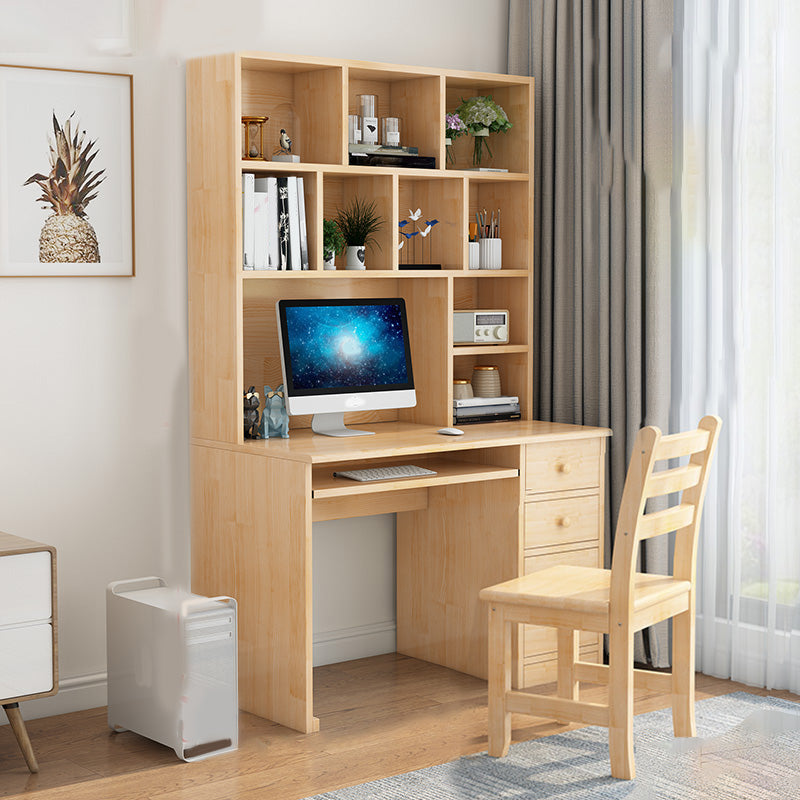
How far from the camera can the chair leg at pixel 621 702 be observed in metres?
2.89

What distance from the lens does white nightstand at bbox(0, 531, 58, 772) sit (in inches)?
115

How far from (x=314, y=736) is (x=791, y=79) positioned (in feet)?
7.70

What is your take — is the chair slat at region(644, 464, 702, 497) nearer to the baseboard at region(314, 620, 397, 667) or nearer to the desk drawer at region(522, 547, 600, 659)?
the desk drawer at region(522, 547, 600, 659)

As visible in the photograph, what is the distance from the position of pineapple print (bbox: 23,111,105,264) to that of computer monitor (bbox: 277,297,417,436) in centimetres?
60

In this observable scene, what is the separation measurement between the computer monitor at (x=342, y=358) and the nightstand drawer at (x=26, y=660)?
0.98 metres

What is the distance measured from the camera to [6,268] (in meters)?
3.30

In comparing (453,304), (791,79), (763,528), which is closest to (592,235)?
(453,304)

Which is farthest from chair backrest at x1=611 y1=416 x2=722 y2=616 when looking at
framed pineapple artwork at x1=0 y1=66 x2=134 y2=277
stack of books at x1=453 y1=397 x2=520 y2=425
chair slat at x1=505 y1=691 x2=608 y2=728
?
framed pineapple artwork at x1=0 y1=66 x2=134 y2=277

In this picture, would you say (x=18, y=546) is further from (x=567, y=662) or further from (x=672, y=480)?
(x=672, y=480)

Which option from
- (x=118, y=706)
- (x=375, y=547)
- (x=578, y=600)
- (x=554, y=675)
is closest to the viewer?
(x=578, y=600)

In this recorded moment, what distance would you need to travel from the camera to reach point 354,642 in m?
4.06

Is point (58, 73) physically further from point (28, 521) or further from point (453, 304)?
point (453, 304)

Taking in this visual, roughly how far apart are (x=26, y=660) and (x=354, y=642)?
135 centimetres

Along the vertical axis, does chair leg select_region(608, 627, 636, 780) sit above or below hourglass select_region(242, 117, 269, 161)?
below
